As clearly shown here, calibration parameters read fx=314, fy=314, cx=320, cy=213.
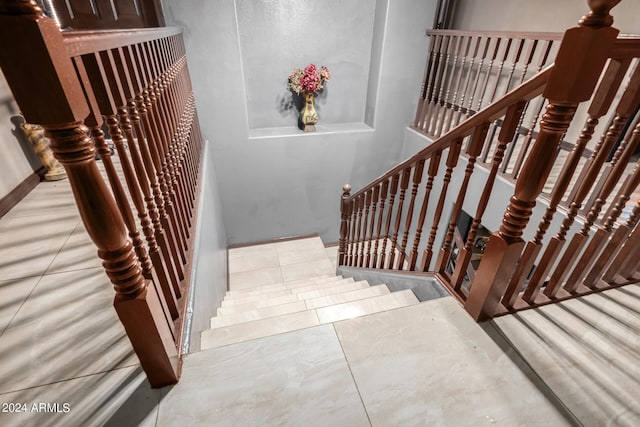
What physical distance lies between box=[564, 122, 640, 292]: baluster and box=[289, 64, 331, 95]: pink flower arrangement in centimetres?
306

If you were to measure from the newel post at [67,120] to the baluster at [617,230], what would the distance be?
1.67 m

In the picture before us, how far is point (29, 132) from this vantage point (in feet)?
7.32

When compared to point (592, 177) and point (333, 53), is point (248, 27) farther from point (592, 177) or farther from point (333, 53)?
point (592, 177)

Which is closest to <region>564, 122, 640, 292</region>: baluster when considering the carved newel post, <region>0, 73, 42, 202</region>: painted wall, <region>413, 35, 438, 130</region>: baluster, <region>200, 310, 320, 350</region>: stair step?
<region>200, 310, 320, 350</region>: stair step

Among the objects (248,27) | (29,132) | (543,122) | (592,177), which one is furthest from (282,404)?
(248,27)

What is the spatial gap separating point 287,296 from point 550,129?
2.14 metres

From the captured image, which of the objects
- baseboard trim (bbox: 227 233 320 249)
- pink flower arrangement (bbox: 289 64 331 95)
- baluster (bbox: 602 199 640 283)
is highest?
pink flower arrangement (bbox: 289 64 331 95)

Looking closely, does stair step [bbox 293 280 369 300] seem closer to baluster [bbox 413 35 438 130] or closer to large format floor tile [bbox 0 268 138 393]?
large format floor tile [bbox 0 268 138 393]

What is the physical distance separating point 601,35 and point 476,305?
0.94m

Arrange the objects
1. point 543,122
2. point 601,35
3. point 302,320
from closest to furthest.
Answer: point 601,35, point 543,122, point 302,320

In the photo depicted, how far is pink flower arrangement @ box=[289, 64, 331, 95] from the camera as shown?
3.61 meters

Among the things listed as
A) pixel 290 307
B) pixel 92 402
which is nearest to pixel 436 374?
pixel 92 402

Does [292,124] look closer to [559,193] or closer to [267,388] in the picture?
[559,193]

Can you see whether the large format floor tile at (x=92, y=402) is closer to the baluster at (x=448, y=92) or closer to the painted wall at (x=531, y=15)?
the baluster at (x=448, y=92)
